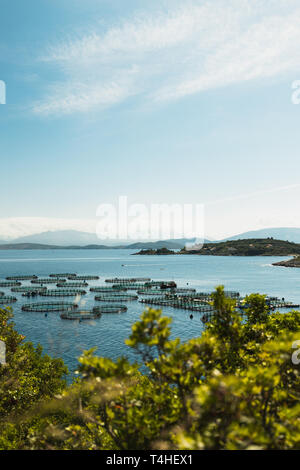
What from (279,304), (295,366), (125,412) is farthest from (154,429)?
(279,304)

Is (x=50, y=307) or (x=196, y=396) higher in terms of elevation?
(x=196, y=396)

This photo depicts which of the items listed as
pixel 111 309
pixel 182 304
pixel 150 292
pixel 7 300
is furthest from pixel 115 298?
pixel 7 300

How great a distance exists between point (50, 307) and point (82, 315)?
16.4 metres

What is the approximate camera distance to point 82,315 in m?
89.7

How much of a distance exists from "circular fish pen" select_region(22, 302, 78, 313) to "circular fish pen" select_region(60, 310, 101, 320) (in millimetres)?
6047

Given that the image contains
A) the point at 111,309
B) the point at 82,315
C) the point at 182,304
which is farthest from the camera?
the point at 182,304

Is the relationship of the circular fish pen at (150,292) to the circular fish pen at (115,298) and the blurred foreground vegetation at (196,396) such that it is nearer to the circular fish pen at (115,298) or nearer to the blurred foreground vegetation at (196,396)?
the circular fish pen at (115,298)

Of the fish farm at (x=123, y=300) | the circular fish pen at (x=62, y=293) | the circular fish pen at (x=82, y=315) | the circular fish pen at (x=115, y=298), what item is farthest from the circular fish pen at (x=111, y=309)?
the circular fish pen at (x=62, y=293)

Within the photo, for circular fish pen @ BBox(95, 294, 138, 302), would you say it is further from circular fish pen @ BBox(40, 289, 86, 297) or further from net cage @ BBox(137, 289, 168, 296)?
circular fish pen @ BBox(40, 289, 86, 297)

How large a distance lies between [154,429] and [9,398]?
20050 mm

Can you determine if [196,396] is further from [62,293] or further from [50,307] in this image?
[62,293]

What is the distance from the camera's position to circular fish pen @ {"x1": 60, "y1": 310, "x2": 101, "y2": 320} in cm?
8662
